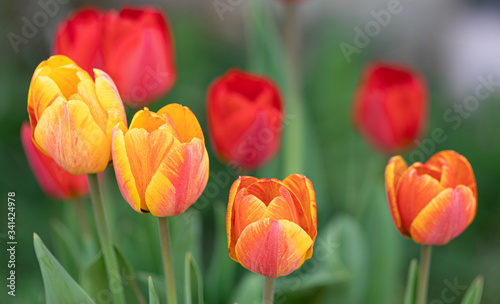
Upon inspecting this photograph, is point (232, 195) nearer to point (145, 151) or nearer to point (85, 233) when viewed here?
point (145, 151)

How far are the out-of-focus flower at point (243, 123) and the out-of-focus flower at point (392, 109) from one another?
0.18 metres

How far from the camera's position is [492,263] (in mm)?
1081

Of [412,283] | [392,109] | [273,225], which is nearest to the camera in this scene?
[273,225]

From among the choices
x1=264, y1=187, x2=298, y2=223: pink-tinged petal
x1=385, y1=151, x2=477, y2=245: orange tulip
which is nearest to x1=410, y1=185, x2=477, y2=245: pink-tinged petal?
x1=385, y1=151, x2=477, y2=245: orange tulip

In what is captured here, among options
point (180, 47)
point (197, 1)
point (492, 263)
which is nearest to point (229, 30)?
point (197, 1)

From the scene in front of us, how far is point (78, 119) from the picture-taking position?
373 mm

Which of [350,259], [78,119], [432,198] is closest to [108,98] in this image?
[78,119]

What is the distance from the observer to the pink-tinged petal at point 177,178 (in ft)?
1.20

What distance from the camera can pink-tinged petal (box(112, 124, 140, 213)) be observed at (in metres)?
0.35

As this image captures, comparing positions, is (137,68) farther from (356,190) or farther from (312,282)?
(356,190)

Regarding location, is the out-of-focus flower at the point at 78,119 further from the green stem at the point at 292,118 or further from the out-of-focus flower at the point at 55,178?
the green stem at the point at 292,118

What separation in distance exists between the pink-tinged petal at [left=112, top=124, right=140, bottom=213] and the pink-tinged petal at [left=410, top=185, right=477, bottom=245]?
0.20 m

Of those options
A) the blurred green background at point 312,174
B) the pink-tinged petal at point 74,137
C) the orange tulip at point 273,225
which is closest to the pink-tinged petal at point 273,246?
the orange tulip at point 273,225

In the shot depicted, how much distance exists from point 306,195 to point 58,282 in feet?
0.68
